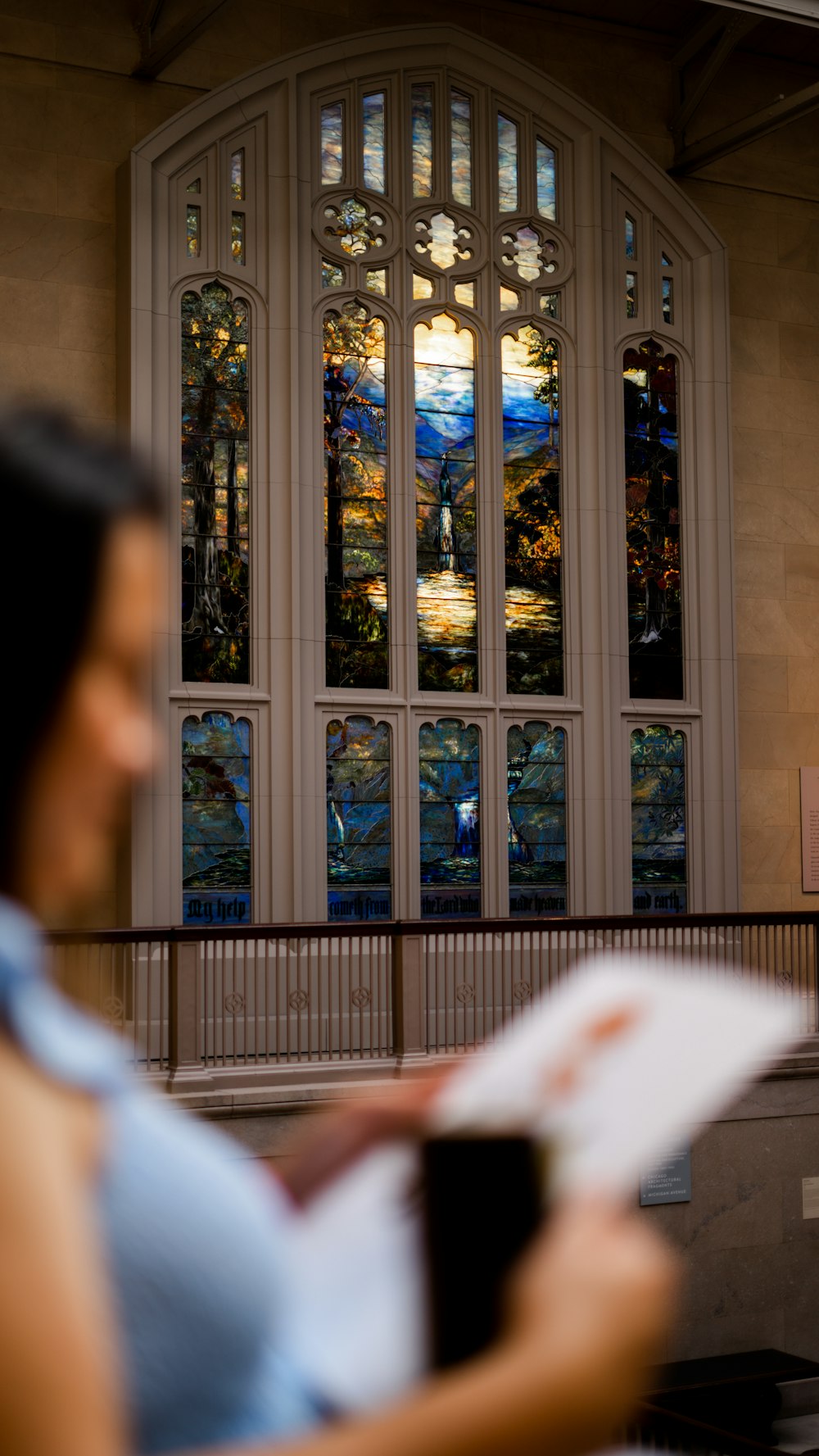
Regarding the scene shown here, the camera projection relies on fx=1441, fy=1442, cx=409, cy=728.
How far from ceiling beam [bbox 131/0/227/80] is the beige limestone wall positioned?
0.81 feet

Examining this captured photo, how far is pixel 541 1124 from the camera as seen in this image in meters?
0.96

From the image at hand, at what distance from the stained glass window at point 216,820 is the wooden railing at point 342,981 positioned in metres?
1.12

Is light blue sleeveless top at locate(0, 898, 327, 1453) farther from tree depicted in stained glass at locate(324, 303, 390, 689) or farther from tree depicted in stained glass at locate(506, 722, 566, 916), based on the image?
Answer: tree depicted in stained glass at locate(506, 722, 566, 916)

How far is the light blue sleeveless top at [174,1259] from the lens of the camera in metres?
0.84

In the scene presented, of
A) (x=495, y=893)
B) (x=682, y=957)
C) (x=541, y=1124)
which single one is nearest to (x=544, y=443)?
(x=495, y=893)

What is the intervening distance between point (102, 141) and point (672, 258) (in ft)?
19.6

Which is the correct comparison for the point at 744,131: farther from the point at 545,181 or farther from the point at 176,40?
the point at 176,40

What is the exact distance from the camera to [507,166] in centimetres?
1467

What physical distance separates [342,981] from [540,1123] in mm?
9648

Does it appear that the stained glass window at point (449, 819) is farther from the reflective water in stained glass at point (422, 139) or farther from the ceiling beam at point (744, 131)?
the ceiling beam at point (744, 131)

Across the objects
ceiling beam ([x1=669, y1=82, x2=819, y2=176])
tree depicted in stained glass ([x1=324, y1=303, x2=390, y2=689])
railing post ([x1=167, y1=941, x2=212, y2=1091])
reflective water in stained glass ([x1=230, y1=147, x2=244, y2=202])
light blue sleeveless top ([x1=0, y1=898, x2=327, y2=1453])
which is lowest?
railing post ([x1=167, y1=941, x2=212, y2=1091])

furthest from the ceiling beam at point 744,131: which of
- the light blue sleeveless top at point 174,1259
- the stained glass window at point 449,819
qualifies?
the light blue sleeveless top at point 174,1259

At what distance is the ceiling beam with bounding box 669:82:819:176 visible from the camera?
48.0ft

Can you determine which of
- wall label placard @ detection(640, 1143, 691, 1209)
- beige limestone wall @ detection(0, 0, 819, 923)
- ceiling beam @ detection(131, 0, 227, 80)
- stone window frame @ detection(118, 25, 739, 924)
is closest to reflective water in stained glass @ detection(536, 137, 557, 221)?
stone window frame @ detection(118, 25, 739, 924)
